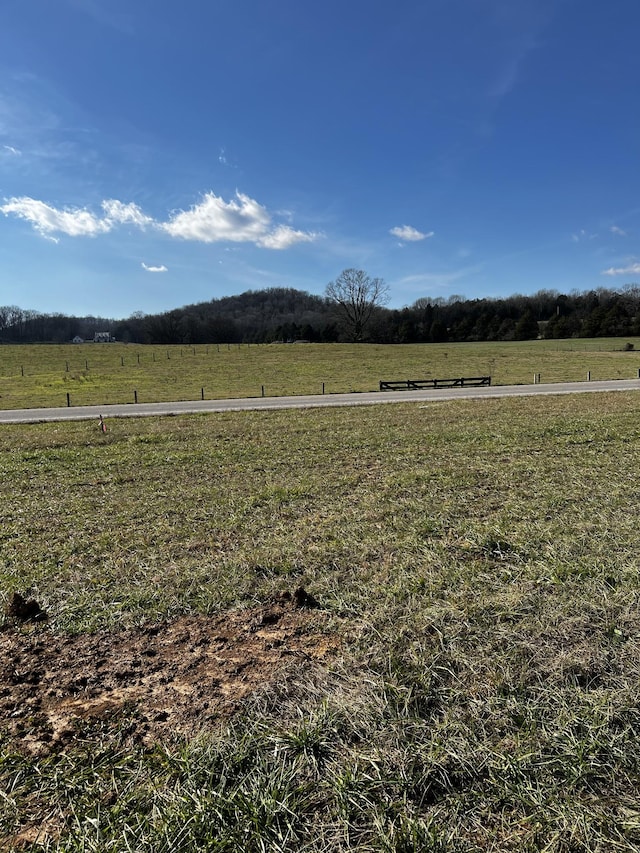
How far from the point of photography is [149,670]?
9.77 ft

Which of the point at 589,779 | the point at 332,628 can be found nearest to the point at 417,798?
the point at 589,779

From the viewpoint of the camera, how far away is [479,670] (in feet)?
8.99

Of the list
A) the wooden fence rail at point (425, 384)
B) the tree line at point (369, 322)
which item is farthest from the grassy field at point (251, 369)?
the tree line at point (369, 322)

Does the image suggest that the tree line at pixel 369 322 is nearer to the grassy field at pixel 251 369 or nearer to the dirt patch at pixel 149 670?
the grassy field at pixel 251 369

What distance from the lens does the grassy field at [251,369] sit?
33.1 metres

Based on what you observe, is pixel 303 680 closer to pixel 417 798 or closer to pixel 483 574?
pixel 417 798

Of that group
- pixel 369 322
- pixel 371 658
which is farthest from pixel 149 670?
pixel 369 322

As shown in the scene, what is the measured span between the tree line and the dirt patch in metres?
89.2

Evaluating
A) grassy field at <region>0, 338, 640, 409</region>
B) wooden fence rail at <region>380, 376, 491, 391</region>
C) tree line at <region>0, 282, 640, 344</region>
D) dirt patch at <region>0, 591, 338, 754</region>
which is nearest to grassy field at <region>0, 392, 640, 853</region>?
dirt patch at <region>0, 591, 338, 754</region>

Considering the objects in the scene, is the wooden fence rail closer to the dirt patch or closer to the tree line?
the dirt patch

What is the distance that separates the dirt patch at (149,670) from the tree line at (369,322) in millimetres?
89183

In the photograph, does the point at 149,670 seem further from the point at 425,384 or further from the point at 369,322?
the point at 369,322

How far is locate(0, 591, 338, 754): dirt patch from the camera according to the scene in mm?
2518

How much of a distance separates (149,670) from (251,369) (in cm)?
4537
